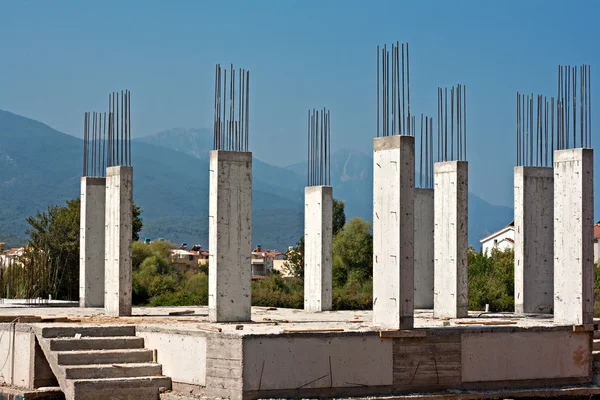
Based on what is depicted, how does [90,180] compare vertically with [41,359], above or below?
above

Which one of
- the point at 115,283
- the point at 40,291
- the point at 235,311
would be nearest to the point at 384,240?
the point at 235,311

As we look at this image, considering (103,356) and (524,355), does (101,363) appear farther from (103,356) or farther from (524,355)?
(524,355)

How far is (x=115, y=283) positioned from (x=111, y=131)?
12.2 ft

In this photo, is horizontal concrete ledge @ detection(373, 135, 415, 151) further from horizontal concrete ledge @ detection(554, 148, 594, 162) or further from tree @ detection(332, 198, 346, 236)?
tree @ detection(332, 198, 346, 236)

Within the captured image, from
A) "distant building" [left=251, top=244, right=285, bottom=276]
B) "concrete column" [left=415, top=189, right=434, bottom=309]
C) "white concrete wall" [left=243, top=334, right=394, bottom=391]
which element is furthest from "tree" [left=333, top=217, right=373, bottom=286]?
"distant building" [left=251, top=244, right=285, bottom=276]

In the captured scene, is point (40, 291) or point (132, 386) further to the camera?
point (40, 291)

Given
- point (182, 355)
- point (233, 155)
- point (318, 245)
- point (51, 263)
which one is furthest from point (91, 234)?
point (51, 263)

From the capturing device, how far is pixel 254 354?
14445 millimetres

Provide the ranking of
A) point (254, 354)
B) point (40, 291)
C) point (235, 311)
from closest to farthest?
1. point (254, 354)
2. point (235, 311)
3. point (40, 291)

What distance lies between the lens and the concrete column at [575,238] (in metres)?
17.2

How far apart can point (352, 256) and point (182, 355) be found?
25002 mm

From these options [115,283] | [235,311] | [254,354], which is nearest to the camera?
[254,354]

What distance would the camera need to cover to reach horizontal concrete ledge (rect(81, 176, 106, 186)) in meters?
23.1

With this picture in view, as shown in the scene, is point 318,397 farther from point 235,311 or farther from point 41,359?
point 41,359
